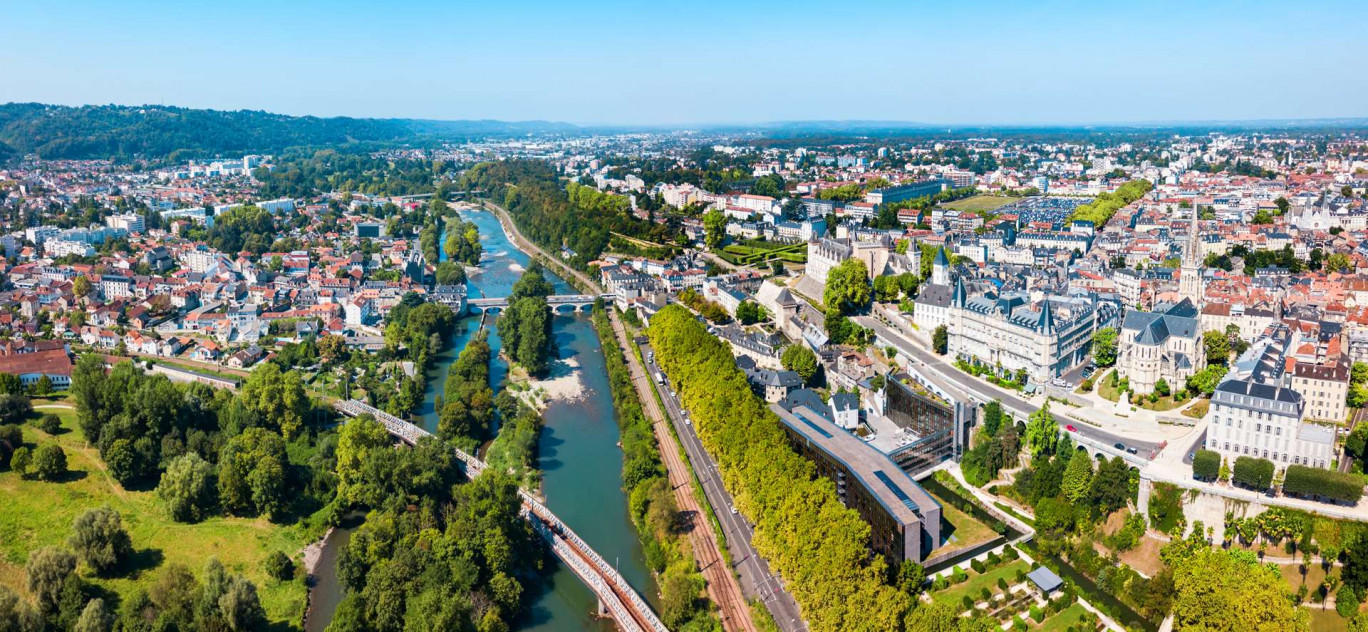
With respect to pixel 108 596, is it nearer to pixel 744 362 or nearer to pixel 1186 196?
pixel 744 362

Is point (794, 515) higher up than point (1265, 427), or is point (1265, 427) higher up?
point (1265, 427)

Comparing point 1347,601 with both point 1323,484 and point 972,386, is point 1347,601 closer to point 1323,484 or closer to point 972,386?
point 1323,484

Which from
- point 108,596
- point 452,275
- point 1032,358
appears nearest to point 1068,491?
point 1032,358

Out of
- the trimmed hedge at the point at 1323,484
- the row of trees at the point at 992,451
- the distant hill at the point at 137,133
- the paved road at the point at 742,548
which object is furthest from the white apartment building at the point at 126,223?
the trimmed hedge at the point at 1323,484

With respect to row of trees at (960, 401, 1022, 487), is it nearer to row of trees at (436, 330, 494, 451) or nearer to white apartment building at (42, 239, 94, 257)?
row of trees at (436, 330, 494, 451)

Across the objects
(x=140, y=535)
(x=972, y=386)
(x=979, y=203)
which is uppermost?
(x=979, y=203)

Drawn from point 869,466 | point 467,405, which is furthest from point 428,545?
point 869,466
